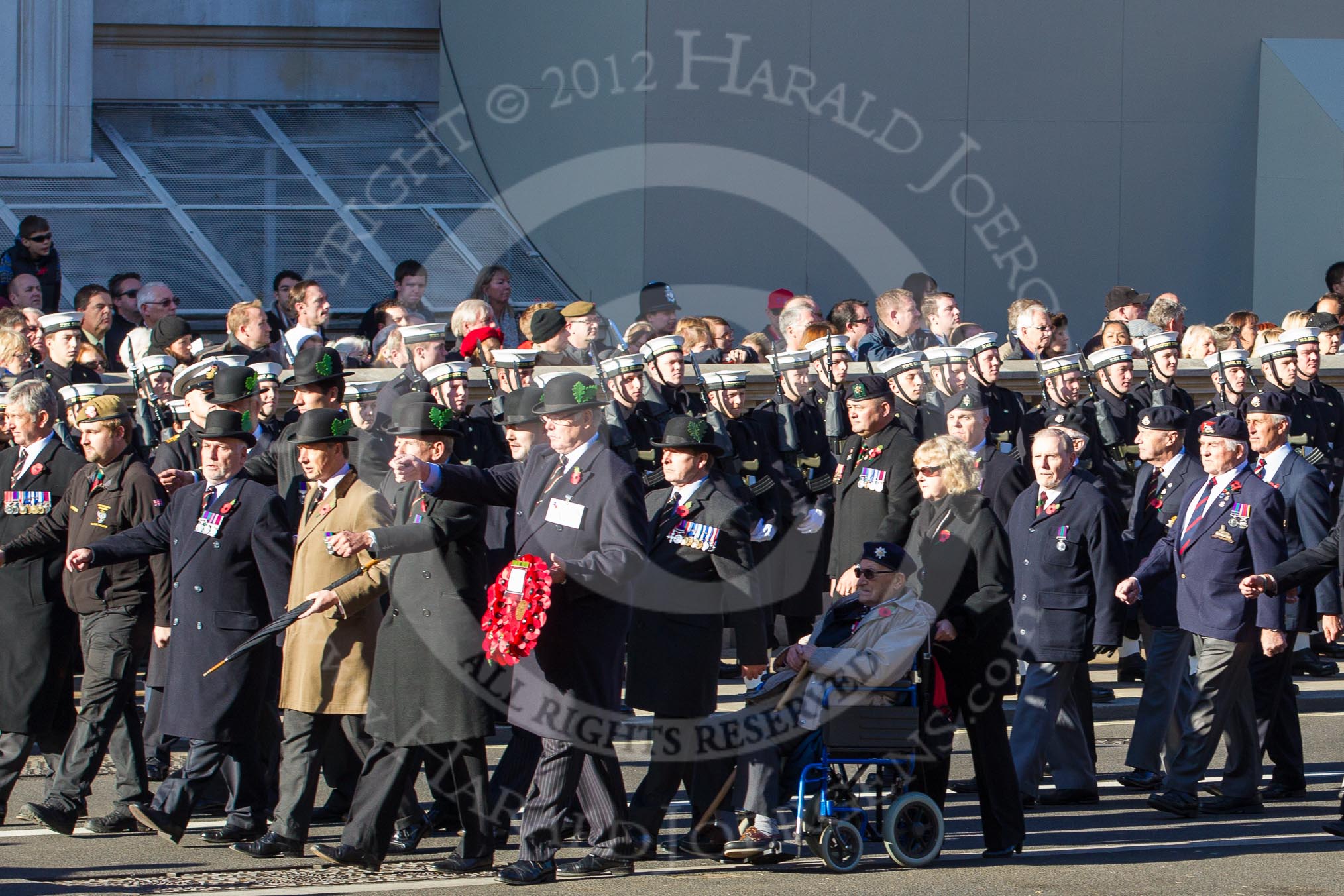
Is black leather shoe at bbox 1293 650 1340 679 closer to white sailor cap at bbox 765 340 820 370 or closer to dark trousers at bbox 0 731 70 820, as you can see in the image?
white sailor cap at bbox 765 340 820 370

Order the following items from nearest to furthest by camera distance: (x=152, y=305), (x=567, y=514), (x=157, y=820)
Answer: (x=567, y=514) < (x=157, y=820) < (x=152, y=305)

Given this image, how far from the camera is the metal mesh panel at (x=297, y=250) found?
18.8 meters

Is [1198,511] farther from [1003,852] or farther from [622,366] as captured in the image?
[622,366]

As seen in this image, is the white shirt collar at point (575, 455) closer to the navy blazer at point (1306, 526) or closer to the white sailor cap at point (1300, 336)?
the navy blazer at point (1306, 526)

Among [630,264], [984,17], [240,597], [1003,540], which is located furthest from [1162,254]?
[240,597]

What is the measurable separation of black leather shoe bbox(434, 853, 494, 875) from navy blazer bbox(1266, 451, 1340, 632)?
4378mm

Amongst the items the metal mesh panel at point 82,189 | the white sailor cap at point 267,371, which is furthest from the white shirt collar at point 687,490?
the metal mesh panel at point 82,189

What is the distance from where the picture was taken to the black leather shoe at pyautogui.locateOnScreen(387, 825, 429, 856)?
8.70 meters

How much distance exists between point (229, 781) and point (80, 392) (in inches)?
106

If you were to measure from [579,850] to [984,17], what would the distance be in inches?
495

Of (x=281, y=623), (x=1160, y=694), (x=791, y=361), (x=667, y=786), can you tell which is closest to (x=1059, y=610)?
(x=1160, y=694)

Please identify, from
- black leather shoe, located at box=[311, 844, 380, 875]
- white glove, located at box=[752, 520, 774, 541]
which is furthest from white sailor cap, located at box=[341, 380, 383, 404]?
black leather shoe, located at box=[311, 844, 380, 875]

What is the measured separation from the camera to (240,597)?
346 inches

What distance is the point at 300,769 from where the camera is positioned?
27.3ft
